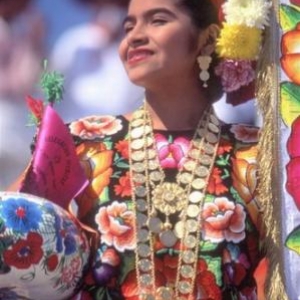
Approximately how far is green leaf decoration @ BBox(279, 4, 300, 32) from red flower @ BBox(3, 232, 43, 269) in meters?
0.77

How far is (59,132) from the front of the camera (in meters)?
2.06

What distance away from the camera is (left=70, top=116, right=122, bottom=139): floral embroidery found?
2.20 meters

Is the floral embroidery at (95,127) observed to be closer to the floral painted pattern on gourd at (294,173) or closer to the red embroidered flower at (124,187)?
the red embroidered flower at (124,187)

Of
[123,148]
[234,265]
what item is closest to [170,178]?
[123,148]

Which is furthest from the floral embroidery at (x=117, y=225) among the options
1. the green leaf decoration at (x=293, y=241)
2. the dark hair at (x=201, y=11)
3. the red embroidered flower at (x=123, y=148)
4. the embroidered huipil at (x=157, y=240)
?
the dark hair at (x=201, y=11)

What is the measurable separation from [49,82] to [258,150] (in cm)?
48

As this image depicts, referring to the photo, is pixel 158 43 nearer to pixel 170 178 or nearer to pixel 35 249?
→ pixel 170 178

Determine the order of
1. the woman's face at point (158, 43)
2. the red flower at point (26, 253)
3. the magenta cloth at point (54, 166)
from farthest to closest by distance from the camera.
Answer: the woman's face at point (158, 43), the magenta cloth at point (54, 166), the red flower at point (26, 253)

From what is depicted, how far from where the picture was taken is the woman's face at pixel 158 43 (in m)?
2.12

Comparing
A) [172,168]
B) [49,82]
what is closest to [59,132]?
[49,82]

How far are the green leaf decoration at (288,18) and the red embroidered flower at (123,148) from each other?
1.44 feet

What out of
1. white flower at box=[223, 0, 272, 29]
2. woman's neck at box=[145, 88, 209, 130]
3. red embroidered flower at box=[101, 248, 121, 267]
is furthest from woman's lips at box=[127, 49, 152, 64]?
red embroidered flower at box=[101, 248, 121, 267]

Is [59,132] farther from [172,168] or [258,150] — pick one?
[258,150]

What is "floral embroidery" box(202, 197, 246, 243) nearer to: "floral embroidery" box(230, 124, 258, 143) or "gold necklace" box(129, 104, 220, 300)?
"gold necklace" box(129, 104, 220, 300)
